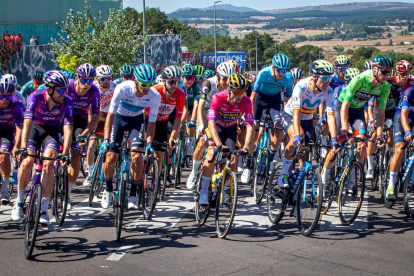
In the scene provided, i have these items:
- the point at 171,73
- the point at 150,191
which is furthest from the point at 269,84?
the point at 150,191

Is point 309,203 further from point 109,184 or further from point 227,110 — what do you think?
point 109,184

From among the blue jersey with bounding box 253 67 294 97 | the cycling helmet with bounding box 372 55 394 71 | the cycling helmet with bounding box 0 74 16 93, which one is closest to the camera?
the cycling helmet with bounding box 0 74 16 93

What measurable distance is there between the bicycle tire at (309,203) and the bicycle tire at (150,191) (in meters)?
2.06

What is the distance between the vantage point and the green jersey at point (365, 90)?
361 inches

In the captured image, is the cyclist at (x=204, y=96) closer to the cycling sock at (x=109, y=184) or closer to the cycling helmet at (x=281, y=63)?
the cycling helmet at (x=281, y=63)

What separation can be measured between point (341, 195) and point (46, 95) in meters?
4.24

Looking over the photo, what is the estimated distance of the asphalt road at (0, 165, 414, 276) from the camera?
6.25 m

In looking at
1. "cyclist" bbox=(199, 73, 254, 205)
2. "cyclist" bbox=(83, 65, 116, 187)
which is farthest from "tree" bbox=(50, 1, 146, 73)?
"cyclist" bbox=(199, 73, 254, 205)

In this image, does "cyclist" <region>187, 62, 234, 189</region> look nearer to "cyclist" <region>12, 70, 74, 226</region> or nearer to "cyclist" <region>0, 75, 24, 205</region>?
"cyclist" <region>12, 70, 74, 226</region>

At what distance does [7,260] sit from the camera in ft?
21.4

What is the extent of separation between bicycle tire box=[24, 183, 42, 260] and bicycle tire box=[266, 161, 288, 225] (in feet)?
10.5

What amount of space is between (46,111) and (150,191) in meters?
1.85

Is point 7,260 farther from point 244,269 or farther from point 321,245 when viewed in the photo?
point 321,245

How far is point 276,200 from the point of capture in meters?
8.27
